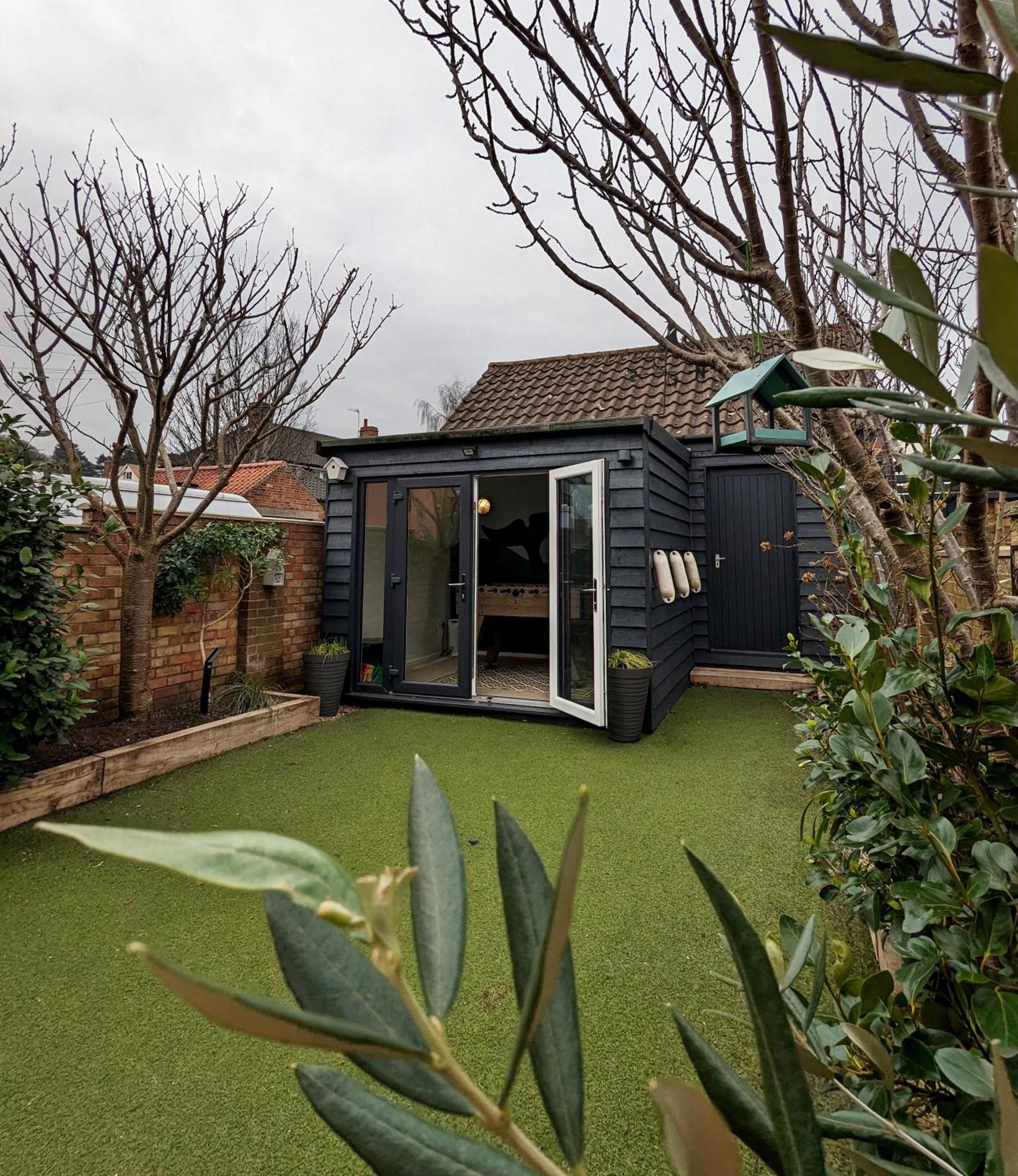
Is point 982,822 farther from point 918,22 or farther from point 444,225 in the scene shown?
point 444,225

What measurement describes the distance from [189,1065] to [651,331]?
7.36 feet

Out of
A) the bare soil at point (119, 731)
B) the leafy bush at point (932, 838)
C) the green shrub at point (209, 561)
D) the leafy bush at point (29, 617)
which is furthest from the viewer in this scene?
the green shrub at point (209, 561)

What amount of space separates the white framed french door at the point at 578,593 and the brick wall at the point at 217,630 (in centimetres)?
234

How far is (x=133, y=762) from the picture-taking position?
10.5 feet

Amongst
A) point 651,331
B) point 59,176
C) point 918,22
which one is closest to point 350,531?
point 59,176

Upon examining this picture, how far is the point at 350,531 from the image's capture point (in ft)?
17.7

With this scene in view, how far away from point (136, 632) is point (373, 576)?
2160 mm

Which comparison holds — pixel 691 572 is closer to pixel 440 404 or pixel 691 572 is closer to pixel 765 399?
pixel 765 399

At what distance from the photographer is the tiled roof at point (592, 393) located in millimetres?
6461

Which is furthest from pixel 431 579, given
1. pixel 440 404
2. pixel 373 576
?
pixel 440 404

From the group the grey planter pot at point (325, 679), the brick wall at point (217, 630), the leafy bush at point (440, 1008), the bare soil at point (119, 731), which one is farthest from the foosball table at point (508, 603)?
the leafy bush at point (440, 1008)

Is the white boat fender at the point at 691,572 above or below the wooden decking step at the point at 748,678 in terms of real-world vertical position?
above

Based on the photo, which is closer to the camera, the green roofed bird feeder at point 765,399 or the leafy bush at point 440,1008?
the leafy bush at point 440,1008

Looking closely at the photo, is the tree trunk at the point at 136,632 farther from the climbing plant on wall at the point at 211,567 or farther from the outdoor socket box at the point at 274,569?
the outdoor socket box at the point at 274,569
